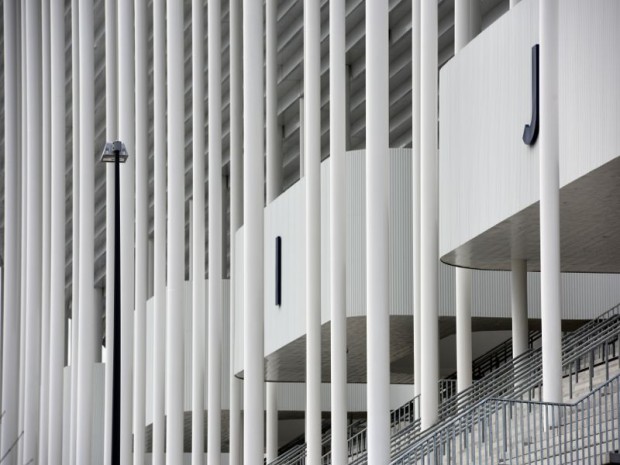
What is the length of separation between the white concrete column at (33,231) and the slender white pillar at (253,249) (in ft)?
58.7

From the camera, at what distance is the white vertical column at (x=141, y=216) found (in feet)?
122

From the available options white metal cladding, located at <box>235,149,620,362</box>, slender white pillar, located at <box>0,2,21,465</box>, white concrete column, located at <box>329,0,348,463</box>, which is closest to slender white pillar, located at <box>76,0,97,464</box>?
white metal cladding, located at <box>235,149,620,362</box>

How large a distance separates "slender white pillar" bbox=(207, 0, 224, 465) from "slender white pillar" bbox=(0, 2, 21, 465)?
1446 centimetres

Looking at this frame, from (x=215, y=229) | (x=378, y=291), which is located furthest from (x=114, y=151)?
(x=215, y=229)

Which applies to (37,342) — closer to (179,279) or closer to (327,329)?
(179,279)

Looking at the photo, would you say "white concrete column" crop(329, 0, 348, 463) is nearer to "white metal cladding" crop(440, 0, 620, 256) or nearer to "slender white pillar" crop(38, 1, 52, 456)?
"white metal cladding" crop(440, 0, 620, 256)

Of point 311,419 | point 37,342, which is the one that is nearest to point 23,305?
point 37,342

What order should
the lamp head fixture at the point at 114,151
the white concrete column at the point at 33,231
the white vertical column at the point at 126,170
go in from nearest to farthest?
the lamp head fixture at the point at 114,151, the white vertical column at the point at 126,170, the white concrete column at the point at 33,231

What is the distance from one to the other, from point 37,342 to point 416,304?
21559 mm

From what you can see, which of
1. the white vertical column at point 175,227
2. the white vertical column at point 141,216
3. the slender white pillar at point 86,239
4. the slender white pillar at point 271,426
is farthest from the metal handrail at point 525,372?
the slender white pillar at point 86,239

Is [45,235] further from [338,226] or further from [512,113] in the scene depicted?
[512,113]

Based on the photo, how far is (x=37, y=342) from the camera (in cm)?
Result: 4606

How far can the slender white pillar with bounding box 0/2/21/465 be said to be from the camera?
47344 mm

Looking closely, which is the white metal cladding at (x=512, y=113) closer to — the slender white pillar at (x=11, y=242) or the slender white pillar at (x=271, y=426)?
the slender white pillar at (x=271, y=426)
